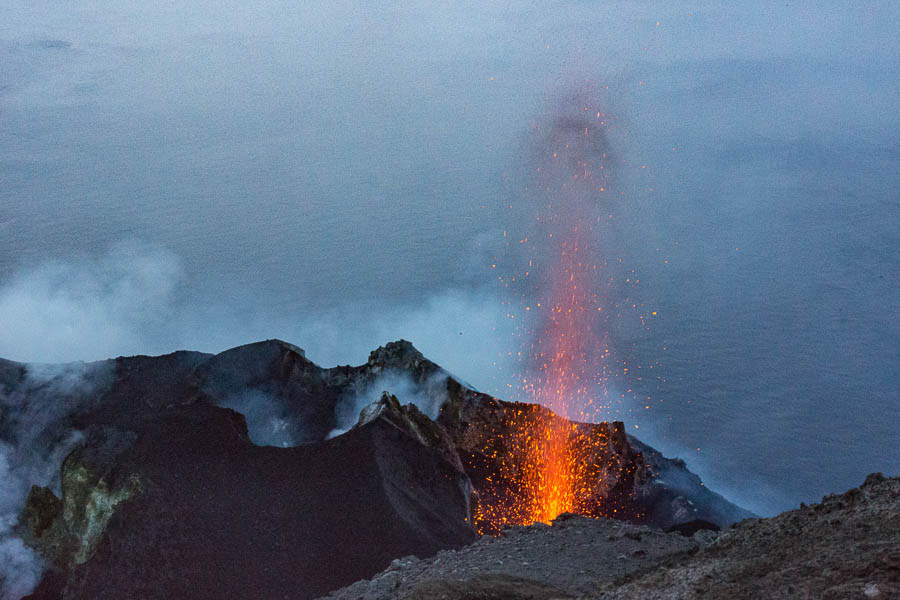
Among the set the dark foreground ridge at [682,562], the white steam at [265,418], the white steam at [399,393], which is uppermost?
the white steam at [399,393]

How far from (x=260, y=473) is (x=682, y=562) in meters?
17.6

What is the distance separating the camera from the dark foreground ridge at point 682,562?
11188 mm

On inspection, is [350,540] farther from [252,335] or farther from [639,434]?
[252,335]

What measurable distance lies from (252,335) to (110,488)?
3253 inches

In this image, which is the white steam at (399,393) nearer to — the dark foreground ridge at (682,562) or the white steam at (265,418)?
the white steam at (265,418)

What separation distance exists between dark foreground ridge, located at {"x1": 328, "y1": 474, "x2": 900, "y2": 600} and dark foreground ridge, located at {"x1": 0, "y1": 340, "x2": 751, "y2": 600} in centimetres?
157

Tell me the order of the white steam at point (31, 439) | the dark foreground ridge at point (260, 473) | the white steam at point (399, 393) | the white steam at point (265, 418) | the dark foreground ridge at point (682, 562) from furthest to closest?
the white steam at point (399, 393), the white steam at point (265, 418), the white steam at point (31, 439), the dark foreground ridge at point (260, 473), the dark foreground ridge at point (682, 562)

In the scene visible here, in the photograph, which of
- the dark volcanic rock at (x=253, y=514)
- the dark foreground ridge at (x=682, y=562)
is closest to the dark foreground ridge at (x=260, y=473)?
the dark volcanic rock at (x=253, y=514)

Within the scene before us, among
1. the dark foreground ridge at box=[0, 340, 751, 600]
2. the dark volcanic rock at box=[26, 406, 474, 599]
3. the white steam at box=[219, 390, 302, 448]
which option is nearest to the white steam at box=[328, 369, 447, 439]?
the dark foreground ridge at box=[0, 340, 751, 600]

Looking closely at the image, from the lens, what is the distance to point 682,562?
14797mm

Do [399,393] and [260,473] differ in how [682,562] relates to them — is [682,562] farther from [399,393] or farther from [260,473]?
[399,393]

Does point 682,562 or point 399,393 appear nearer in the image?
point 682,562

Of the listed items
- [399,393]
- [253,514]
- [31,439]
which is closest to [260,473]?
[253,514]

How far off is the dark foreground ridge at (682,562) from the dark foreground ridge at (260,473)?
5.17 ft
